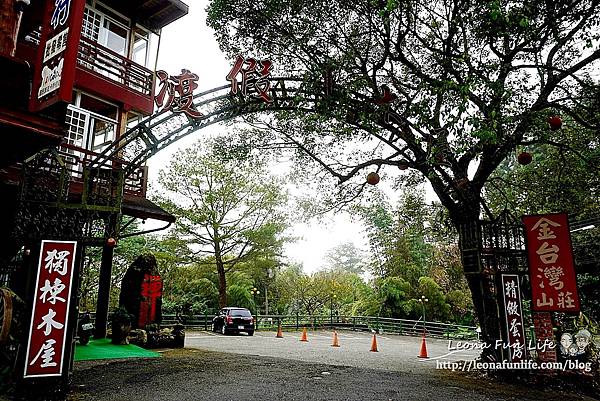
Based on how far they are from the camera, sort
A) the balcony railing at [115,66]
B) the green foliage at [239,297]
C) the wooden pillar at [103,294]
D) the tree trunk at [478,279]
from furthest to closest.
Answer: the green foliage at [239,297] → the wooden pillar at [103,294] → the balcony railing at [115,66] → the tree trunk at [478,279]

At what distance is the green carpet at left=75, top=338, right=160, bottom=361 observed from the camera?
945 cm

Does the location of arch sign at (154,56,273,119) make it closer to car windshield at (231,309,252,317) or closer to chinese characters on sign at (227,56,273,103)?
chinese characters on sign at (227,56,273,103)

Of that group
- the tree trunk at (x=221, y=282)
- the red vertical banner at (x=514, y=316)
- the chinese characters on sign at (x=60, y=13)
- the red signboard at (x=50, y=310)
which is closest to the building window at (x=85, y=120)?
the red signboard at (x=50, y=310)

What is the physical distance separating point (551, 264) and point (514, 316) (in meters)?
1.16

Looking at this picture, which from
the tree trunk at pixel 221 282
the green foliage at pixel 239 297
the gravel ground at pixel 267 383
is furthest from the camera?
the green foliage at pixel 239 297

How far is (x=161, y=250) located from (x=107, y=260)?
34.3ft

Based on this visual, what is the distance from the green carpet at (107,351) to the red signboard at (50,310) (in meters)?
3.80

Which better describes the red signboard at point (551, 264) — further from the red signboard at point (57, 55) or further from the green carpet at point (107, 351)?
the green carpet at point (107, 351)

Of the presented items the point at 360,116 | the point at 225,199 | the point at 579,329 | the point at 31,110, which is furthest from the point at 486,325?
the point at 225,199

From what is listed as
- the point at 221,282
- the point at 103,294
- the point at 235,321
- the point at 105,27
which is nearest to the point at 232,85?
the point at 105,27

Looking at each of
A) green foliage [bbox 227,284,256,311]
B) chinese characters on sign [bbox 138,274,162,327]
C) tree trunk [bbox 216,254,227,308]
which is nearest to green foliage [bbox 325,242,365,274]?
green foliage [bbox 227,284,256,311]

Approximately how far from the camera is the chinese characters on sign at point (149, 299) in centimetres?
1259

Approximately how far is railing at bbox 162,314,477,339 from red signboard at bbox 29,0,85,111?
56.2ft

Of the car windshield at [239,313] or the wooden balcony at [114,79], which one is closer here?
the wooden balcony at [114,79]
